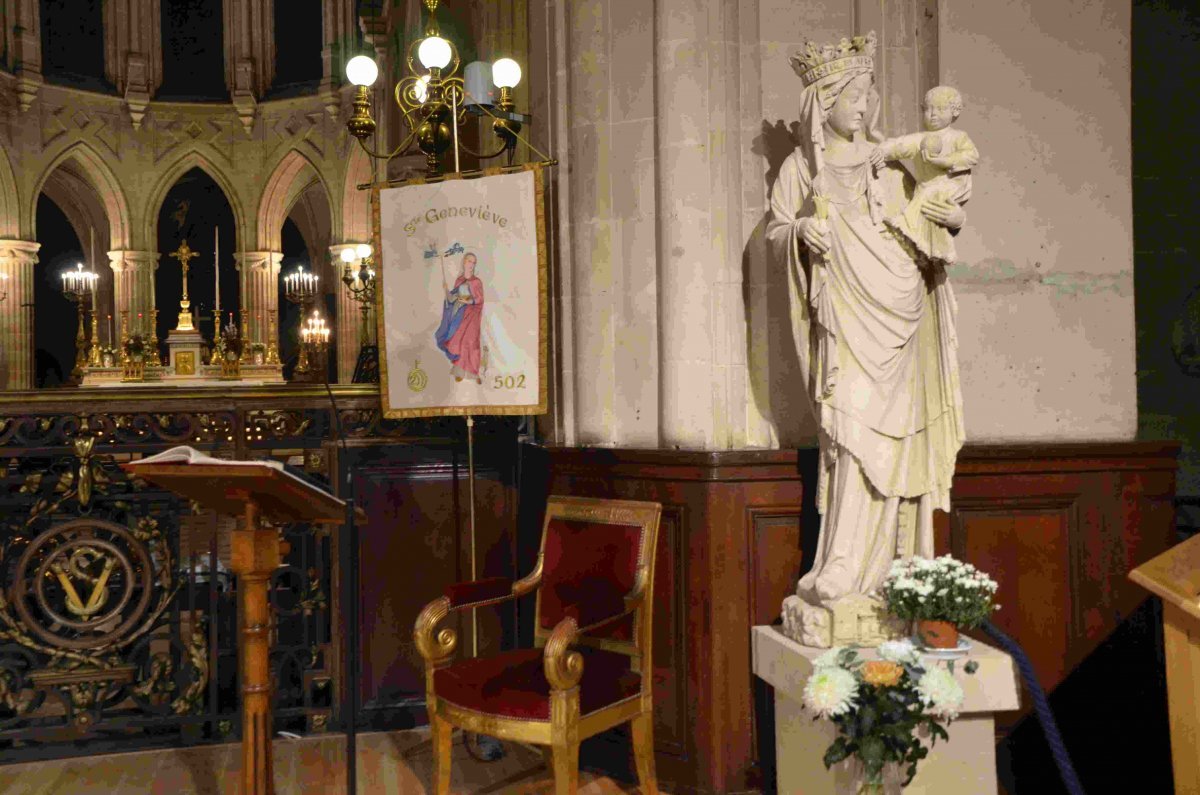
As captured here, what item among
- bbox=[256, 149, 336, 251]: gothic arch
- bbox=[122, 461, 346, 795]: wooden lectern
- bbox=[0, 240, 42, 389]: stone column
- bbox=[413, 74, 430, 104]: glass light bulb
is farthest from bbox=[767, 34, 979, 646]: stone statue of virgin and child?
bbox=[0, 240, 42, 389]: stone column

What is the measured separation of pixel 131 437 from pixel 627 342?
6.65 feet

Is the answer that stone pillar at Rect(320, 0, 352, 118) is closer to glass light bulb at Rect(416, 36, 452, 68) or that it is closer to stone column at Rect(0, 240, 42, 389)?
stone column at Rect(0, 240, 42, 389)

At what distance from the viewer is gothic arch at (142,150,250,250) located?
16359 mm

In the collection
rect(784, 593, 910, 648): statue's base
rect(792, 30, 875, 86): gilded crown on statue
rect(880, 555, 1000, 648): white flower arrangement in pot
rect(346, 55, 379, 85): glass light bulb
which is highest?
rect(346, 55, 379, 85): glass light bulb

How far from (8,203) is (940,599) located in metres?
15.3

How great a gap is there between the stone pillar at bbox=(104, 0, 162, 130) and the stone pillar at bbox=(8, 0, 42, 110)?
3.57ft

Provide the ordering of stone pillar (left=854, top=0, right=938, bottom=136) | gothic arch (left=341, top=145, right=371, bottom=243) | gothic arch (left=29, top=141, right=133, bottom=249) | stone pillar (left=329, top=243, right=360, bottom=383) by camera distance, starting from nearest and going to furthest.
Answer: stone pillar (left=854, top=0, right=938, bottom=136), gothic arch (left=341, top=145, right=371, bottom=243), stone pillar (left=329, top=243, right=360, bottom=383), gothic arch (left=29, top=141, right=133, bottom=249)

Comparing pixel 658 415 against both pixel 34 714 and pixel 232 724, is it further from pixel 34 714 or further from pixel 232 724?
pixel 34 714

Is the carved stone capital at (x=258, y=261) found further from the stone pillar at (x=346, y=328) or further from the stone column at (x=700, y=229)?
the stone column at (x=700, y=229)

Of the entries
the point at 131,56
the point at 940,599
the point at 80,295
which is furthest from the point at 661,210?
the point at 131,56

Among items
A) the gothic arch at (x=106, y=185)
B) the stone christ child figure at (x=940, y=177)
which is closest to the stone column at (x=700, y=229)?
the stone christ child figure at (x=940, y=177)

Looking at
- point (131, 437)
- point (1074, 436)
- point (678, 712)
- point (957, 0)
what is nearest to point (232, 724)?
point (131, 437)

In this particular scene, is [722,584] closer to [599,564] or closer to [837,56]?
[599,564]

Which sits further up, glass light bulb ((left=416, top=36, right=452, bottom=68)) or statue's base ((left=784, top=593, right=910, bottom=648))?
glass light bulb ((left=416, top=36, right=452, bottom=68))
